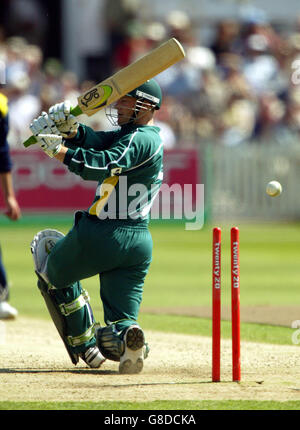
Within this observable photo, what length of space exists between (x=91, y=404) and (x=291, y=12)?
1952 centimetres

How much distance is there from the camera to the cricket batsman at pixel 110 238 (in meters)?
6.13

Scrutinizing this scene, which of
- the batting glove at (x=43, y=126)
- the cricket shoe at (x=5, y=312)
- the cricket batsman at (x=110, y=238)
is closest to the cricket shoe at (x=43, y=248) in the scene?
the cricket batsman at (x=110, y=238)

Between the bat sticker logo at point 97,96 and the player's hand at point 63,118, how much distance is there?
179 millimetres

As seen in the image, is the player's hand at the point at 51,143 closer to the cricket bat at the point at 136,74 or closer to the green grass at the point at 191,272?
the cricket bat at the point at 136,74

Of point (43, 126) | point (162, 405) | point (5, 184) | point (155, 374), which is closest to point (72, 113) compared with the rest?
point (43, 126)

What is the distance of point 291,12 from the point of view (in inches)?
924

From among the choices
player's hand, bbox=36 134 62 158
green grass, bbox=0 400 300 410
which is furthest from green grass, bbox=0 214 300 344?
player's hand, bbox=36 134 62 158

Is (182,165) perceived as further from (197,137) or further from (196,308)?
(196,308)

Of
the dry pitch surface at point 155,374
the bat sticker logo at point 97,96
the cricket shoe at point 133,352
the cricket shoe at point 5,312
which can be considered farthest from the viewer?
the cricket shoe at point 5,312

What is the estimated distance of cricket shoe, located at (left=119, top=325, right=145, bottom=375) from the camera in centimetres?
618

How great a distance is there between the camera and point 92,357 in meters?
6.53

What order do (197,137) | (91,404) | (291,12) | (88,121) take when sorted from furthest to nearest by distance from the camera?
(291,12)
(197,137)
(88,121)
(91,404)

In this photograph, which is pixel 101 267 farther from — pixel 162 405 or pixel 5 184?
pixel 5 184
